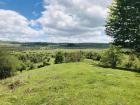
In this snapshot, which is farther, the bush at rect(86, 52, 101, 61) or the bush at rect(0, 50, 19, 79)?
the bush at rect(86, 52, 101, 61)

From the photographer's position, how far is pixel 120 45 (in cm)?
6003

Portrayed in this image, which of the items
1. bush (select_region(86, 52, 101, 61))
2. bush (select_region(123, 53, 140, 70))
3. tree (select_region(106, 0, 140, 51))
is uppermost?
tree (select_region(106, 0, 140, 51))

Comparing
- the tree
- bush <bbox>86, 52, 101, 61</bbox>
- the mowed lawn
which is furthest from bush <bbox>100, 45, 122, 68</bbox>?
bush <bbox>86, 52, 101, 61</bbox>

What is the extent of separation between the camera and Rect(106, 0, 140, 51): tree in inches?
2265

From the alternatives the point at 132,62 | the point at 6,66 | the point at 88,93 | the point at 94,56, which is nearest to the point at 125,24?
the point at 132,62

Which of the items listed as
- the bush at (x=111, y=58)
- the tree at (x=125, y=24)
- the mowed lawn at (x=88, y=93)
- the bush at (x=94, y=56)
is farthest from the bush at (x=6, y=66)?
the mowed lawn at (x=88, y=93)

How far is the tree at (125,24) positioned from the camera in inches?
2265

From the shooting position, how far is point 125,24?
2312 inches

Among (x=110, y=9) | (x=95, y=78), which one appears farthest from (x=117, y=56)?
(x=95, y=78)

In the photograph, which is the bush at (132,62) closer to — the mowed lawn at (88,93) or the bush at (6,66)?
the mowed lawn at (88,93)

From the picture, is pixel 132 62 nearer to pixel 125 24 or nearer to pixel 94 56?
pixel 125 24

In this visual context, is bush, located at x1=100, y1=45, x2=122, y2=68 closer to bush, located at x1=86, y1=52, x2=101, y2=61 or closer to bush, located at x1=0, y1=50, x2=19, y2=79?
bush, located at x1=0, y1=50, x2=19, y2=79

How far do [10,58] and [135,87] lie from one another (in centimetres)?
8091

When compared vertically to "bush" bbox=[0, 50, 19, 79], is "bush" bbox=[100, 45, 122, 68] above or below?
above
